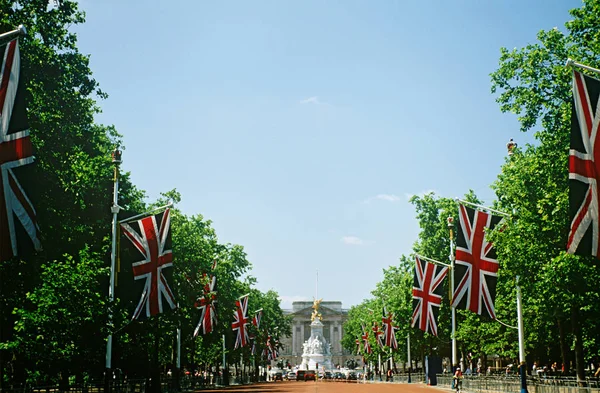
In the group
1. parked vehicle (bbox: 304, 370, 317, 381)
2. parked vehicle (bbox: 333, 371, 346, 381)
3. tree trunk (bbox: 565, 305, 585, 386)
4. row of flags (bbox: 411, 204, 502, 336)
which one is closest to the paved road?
tree trunk (bbox: 565, 305, 585, 386)

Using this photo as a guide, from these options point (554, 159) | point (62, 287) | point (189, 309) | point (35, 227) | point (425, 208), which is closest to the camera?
point (35, 227)

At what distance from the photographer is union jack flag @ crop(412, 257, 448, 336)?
4944cm

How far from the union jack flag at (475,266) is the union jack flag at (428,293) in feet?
43.1

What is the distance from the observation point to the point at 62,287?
30641mm

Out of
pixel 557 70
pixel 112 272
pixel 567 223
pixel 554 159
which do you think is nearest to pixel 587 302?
pixel 567 223

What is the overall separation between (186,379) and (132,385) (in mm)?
26134

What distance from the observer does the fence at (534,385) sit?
32.4m

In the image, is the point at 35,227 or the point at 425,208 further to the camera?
the point at 425,208

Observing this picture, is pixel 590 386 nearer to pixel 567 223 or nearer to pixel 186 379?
pixel 567 223

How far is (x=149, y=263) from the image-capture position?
1410 inches

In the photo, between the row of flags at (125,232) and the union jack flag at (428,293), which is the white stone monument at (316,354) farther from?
the union jack flag at (428,293)

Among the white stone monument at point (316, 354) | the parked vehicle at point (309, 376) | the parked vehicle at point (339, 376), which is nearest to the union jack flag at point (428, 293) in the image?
the parked vehicle at point (309, 376)

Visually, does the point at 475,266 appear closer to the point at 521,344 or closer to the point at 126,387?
the point at 521,344

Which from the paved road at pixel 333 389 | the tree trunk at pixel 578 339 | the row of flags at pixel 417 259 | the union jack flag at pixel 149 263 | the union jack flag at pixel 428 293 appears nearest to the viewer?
the row of flags at pixel 417 259
